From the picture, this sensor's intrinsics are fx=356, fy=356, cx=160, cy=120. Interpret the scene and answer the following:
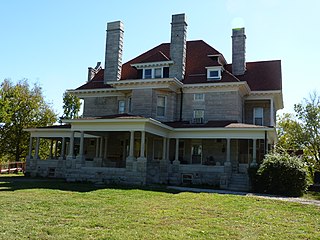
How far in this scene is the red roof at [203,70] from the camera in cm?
2694

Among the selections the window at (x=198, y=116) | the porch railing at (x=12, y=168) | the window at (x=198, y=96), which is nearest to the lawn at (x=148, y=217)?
the window at (x=198, y=116)

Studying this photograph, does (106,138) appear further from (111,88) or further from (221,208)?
(221,208)

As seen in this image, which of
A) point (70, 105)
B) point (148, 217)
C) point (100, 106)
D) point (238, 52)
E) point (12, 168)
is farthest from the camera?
point (70, 105)

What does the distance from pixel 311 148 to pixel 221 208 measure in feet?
94.0

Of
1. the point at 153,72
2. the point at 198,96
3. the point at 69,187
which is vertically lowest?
the point at 69,187

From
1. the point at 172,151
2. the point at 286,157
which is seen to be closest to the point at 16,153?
the point at 172,151

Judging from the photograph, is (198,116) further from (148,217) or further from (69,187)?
(148,217)

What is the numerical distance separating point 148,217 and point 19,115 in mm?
32382

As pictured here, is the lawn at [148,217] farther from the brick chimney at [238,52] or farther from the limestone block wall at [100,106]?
the brick chimney at [238,52]

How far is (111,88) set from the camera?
92.1ft

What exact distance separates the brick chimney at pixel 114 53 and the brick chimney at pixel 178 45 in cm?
436

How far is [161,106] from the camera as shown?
26391 millimetres

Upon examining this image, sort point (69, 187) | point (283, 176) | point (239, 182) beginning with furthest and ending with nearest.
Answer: point (239, 182)
point (283, 176)
point (69, 187)

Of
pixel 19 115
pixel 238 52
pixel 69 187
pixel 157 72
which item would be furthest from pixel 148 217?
pixel 19 115
